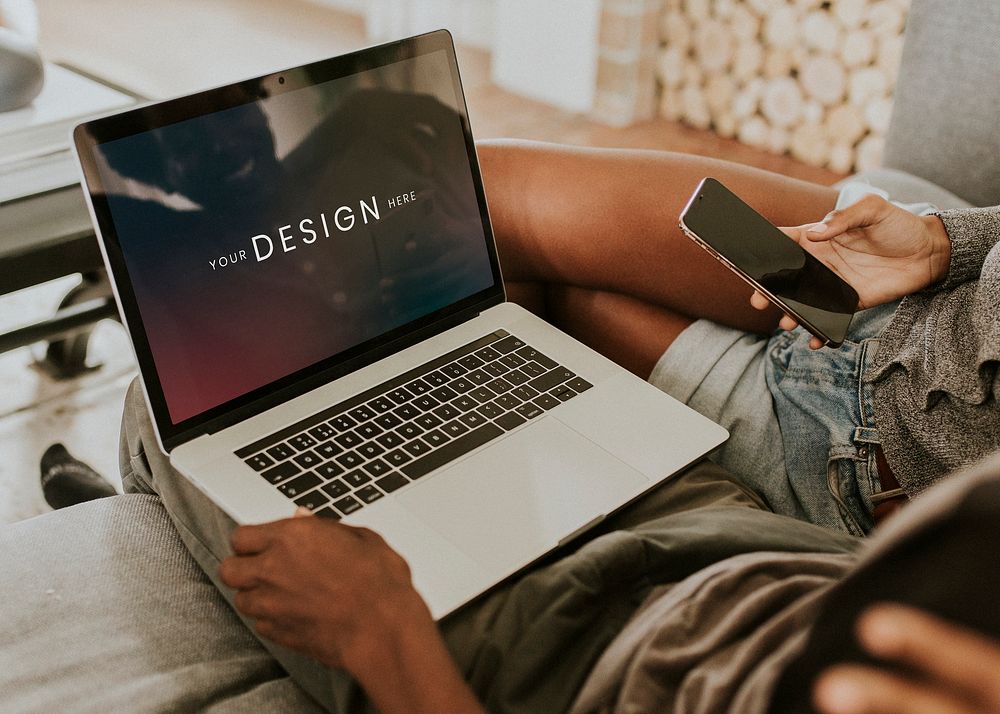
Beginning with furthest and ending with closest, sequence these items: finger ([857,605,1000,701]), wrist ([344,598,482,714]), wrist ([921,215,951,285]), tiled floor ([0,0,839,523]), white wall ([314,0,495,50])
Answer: white wall ([314,0,495,50]), tiled floor ([0,0,839,523]), wrist ([921,215,951,285]), wrist ([344,598,482,714]), finger ([857,605,1000,701])

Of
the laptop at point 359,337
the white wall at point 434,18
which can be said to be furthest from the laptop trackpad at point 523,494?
the white wall at point 434,18

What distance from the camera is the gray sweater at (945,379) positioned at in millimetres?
765

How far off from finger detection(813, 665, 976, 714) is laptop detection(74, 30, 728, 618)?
1.09 feet

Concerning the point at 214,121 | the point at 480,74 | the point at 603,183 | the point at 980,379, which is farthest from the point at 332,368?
the point at 480,74

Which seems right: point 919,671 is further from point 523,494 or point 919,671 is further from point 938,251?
point 938,251

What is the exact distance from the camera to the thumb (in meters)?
0.83

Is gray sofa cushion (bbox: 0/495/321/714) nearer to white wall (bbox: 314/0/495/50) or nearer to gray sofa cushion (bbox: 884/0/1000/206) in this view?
gray sofa cushion (bbox: 884/0/1000/206)

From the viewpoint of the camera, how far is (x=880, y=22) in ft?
7.31

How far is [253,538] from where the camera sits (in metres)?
0.56

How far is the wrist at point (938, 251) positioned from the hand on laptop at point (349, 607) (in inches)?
24.6

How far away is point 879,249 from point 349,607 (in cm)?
65

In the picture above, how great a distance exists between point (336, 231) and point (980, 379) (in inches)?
22.6

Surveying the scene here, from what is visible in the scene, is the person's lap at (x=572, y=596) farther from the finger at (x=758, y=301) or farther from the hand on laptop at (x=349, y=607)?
the finger at (x=758, y=301)

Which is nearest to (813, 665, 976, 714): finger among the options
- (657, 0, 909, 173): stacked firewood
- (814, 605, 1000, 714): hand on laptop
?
(814, 605, 1000, 714): hand on laptop
